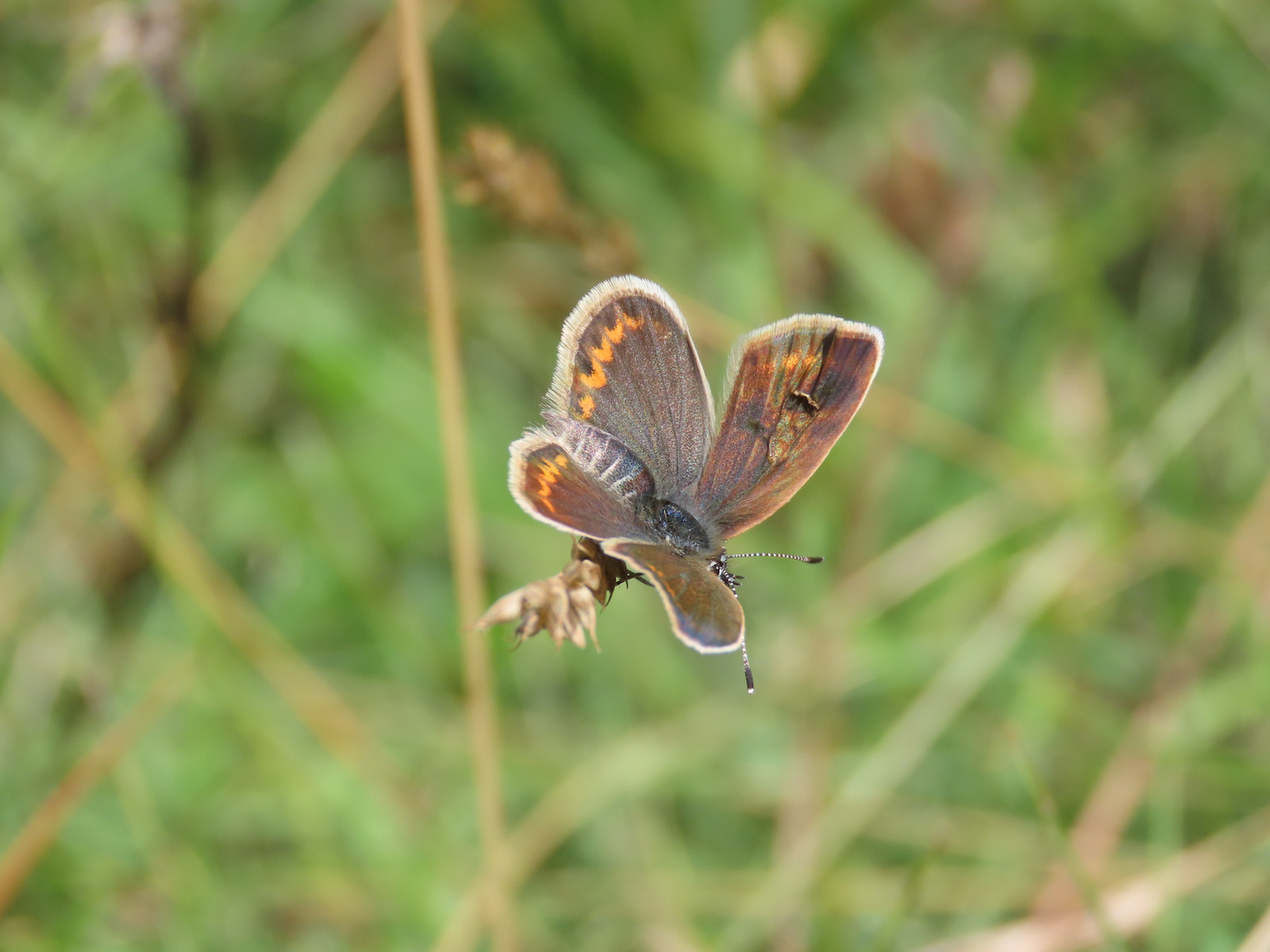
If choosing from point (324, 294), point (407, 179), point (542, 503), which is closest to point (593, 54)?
point (407, 179)

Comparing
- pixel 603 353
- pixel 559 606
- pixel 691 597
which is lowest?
pixel 559 606

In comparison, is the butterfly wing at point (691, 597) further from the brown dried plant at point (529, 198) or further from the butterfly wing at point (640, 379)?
the brown dried plant at point (529, 198)

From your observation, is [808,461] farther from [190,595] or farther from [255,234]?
[255,234]

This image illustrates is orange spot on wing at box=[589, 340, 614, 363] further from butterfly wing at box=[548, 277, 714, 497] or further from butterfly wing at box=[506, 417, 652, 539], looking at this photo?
butterfly wing at box=[506, 417, 652, 539]

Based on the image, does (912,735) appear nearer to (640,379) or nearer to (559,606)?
(640,379)

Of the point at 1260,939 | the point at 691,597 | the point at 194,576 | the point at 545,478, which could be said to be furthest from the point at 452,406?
the point at 1260,939

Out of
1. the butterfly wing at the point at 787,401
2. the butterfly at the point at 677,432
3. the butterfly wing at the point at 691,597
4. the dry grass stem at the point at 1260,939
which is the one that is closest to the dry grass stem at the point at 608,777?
the butterfly at the point at 677,432
